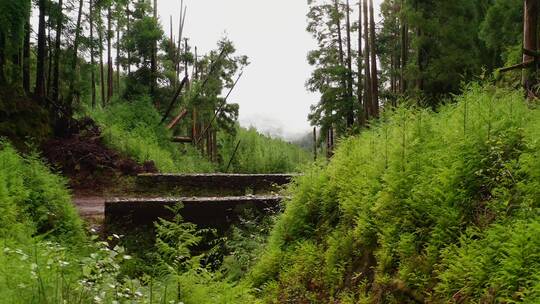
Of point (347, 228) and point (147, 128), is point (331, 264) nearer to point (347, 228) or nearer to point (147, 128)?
point (347, 228)

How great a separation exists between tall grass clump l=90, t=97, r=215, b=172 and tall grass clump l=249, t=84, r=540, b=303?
11590mm

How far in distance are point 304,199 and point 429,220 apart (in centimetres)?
324

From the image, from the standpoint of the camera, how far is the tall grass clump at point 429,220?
326cm

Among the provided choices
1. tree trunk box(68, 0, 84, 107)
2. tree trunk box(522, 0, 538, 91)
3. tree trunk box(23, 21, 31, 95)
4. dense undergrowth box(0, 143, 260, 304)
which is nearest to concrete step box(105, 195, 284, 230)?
dense undergrowth box(0, 143, 260, 304)

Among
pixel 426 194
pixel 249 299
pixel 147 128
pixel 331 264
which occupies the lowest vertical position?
pixel 249 299

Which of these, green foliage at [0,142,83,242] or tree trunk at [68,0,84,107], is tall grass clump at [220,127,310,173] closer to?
tree trunk at [68,0,84,107]

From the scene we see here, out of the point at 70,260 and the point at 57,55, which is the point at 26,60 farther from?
the point at 70,260

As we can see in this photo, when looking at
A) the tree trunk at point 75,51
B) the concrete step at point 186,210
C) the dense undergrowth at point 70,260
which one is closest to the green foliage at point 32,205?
the dense undergrowth at point 70,260

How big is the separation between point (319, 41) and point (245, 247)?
18.6 metres

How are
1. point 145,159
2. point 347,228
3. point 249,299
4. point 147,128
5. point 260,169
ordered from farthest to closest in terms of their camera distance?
point 260,169, point 147,128, point 145,159, point 347,228, point 249,299

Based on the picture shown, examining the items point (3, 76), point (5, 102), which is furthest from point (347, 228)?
point (3, 76)

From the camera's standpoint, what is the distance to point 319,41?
24.7 metres

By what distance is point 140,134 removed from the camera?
19.8 metres

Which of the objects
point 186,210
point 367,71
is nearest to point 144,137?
point 186,210
